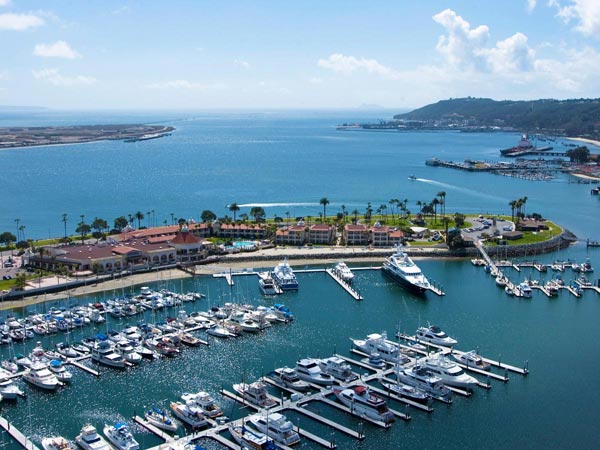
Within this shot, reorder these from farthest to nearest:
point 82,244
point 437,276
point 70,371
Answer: point 82,244 < point 437,276 < point 70,371

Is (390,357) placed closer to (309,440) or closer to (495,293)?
(309,440)

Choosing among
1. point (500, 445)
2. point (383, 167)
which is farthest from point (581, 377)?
point (383, 167)

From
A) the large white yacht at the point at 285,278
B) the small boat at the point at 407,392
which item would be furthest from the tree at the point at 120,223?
the small boat at the point at 407,392

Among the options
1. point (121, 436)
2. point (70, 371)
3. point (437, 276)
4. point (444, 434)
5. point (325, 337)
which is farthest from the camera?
point (437, 276)

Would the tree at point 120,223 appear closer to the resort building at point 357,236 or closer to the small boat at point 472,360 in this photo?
the resort building at point 357,236

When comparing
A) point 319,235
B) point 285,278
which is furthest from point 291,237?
point 285,278
